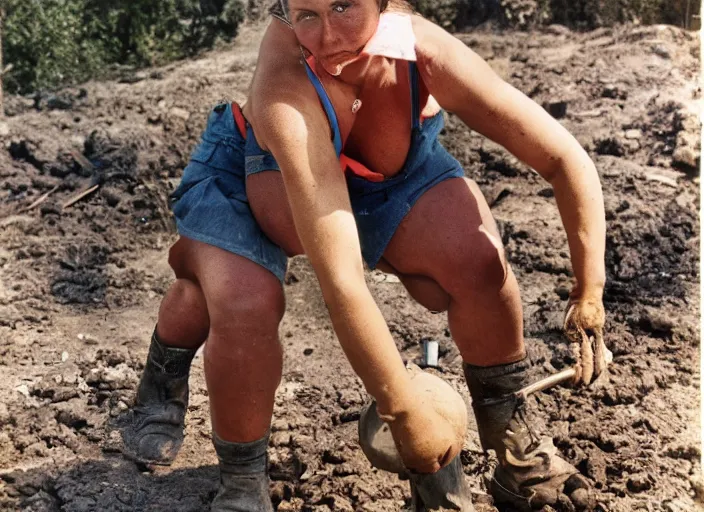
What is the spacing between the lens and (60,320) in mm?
3881

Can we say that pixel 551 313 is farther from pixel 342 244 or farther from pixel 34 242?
pixel 34 242

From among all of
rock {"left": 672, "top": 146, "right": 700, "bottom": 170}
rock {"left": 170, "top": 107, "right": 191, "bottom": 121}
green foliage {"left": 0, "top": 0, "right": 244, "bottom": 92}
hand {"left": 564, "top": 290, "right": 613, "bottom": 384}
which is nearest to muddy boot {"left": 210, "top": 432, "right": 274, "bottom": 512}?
hand {"left": 564, "top": 290, "right": 613, "bottom": 384}

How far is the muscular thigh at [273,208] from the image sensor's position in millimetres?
2549

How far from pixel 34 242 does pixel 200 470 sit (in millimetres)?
1818

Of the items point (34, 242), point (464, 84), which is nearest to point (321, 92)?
point (464, 84)

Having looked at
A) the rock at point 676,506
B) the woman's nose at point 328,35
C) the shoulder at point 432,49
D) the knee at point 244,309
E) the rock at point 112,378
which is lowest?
the rock at point 112,378

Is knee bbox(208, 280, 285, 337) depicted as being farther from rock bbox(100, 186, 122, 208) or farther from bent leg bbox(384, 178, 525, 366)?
rock bbox(100, 186, 122, 208)

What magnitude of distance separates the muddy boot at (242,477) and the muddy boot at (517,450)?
57 centimetres

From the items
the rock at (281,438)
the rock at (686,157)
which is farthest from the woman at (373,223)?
the rock at (686,157)

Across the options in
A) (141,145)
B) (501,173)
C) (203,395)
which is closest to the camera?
(203,395)

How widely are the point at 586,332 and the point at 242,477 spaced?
0.94 metres

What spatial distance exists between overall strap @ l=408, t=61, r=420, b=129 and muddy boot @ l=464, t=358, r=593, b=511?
651mm

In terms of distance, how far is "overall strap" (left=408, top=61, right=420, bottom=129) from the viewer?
2.41m

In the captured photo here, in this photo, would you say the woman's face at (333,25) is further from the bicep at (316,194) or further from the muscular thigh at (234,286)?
the muscular thigh at (234,286)
